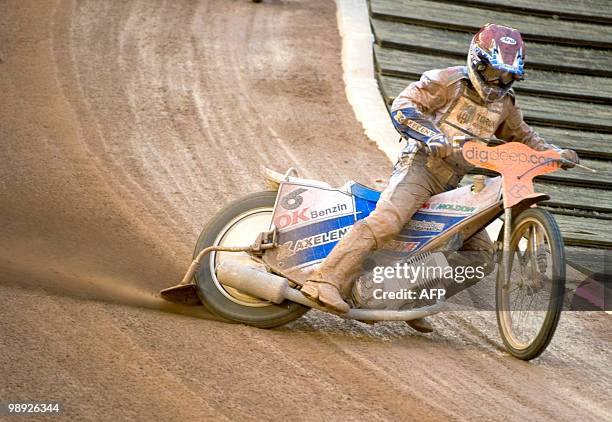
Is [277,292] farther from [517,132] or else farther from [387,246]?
[517,132]

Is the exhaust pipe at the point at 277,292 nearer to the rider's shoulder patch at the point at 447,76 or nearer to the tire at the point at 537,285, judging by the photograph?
the tire at the point at 537,285

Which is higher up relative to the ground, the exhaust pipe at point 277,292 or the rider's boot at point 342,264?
the rider's boot at point 342,264

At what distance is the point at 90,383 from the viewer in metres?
5.03

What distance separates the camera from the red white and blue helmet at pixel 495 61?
6199 millimetres

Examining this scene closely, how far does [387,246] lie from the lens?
6.54m

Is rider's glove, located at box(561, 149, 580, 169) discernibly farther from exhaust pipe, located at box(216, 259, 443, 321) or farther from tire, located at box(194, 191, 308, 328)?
tire, located at box(194, 191, 308, 328)

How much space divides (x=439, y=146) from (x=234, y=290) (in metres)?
1.62

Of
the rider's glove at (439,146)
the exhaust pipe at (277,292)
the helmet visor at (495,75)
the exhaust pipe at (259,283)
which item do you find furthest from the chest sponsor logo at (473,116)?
the exhaust pipe at (259,283)

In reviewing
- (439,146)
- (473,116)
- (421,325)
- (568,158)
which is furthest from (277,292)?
(568,158)

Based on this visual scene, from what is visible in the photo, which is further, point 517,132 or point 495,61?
point 517,132

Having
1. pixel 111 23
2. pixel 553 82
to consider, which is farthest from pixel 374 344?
pixel 111 23

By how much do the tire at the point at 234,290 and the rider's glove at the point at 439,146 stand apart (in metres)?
1.19

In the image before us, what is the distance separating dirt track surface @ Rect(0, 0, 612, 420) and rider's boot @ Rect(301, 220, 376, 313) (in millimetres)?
299

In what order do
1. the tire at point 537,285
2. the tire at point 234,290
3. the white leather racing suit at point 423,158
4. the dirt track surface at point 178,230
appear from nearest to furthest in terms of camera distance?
the dirt track surface at point 178,230, the tire at point 537,285, the white leather racing suit at point 423,158, the tire at point 234,290
